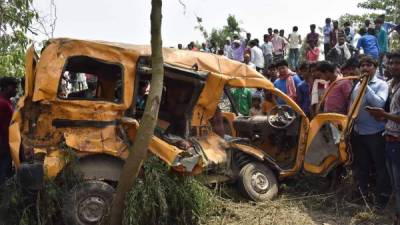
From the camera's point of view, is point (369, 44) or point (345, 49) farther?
point (345, 49)

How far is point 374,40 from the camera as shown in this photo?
12758 millimetres

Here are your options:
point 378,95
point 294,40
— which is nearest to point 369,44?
point 294,40

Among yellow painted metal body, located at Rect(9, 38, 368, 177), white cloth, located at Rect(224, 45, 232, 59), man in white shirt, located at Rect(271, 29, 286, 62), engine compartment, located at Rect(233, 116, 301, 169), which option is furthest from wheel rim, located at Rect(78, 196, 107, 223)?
white cloth, located at Rect(224, 45, 232, 59)

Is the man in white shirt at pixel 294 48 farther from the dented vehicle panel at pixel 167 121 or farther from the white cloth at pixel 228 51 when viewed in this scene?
the dented vehicle panel at pixel 167 121

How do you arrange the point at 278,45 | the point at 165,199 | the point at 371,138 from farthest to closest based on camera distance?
the point at 278,45, the point at 371,138, the point at 165,199

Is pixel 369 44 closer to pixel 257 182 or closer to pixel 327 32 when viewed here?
pixel 327 32

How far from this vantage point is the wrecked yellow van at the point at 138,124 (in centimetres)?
562

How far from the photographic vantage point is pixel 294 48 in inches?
630

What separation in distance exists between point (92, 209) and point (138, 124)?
1.05 metres

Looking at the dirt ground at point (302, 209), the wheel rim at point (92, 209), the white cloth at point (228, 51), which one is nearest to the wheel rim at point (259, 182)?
the dirt ground at point (302, 209)

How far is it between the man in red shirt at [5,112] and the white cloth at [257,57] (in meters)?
9.39

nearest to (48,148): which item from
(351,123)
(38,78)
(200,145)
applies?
(38,78)

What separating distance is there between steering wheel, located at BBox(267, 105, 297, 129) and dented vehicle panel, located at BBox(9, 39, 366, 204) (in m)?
0.01

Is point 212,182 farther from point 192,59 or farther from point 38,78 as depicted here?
point 38,78
